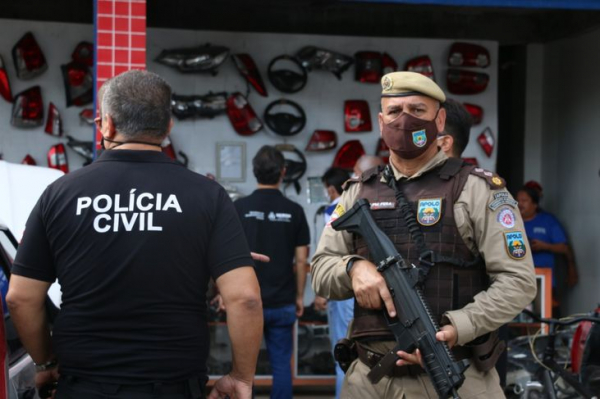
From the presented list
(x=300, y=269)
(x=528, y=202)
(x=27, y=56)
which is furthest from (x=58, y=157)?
(x=528, y=202)

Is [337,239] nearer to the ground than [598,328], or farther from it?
farther from it

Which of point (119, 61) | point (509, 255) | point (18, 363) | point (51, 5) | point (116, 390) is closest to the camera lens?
point (116, 390)

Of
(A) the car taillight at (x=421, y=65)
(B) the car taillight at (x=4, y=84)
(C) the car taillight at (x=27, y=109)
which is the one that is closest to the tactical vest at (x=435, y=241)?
(A) the car taillight at (x=421, y=65)

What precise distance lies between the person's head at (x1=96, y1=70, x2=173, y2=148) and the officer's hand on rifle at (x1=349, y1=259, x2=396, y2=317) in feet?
2.95

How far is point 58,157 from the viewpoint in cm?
875

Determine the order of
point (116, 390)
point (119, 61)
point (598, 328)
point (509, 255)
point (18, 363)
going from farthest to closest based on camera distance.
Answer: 1. point (119, 61)
2. point (598, 328)
3. point (18, 363)
4. point (509, 255)
5. point (116, 390)

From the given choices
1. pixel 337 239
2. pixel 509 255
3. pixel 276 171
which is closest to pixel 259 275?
pixel 276 171

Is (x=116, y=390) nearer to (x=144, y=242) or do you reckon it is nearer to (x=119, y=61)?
(x=144, y=242)

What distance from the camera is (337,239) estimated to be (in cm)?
376

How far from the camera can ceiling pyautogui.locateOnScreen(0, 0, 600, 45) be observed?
920cm

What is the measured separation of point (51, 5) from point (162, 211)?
6789mm

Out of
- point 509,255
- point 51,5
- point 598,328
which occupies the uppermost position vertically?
point 51,5

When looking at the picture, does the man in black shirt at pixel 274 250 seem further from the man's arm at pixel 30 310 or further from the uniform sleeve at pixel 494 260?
the man's arm at pixel 30 310

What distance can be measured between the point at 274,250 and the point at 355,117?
266 centimetres
